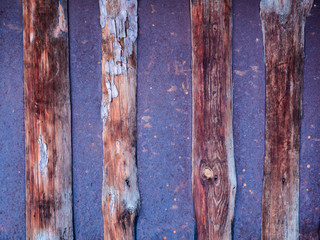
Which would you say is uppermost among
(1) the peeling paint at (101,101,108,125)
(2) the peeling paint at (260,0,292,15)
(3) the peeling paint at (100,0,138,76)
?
(2) the peeling paint at (260,0,292,15)

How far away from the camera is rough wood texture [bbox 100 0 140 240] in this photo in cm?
130

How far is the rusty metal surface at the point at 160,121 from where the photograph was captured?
1.35 metres

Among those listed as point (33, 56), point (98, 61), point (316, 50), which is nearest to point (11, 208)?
point (33, 56)

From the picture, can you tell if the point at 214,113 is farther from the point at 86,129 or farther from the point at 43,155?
the point at 43,155

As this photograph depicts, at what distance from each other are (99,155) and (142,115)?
0.36m

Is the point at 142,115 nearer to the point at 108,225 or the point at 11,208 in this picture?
the point at 108,225

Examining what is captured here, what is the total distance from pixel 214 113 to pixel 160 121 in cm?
33

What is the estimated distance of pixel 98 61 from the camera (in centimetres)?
137

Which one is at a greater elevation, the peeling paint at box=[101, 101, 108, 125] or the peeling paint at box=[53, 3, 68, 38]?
the peeling paint at box=[53, 3, 68, 38]

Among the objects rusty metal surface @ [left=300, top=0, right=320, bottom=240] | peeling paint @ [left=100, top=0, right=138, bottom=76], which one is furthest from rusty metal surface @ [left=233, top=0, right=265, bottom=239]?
peeling paint @ [left=100, top=0, right=138, bottom=76]

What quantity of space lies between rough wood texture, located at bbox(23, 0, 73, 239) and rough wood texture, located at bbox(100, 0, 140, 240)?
241 mm

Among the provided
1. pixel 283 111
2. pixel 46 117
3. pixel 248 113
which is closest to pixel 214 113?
pixel 248 113

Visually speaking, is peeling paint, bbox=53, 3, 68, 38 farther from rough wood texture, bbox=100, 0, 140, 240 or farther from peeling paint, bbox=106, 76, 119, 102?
peeling paint, bbox=106, 76, 119, 102

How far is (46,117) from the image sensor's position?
131 centimetres
